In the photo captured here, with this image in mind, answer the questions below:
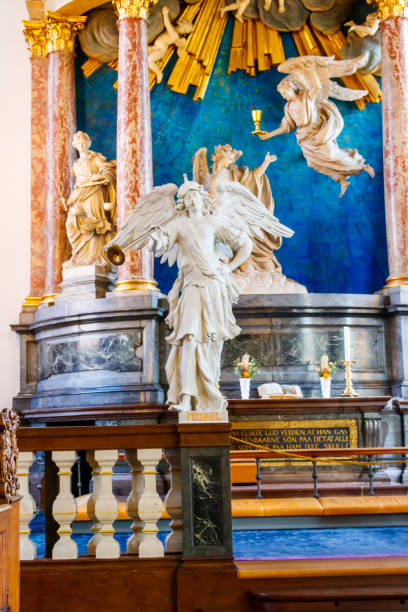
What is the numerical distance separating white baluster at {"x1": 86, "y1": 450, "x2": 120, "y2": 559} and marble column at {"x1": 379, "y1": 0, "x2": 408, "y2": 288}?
824 cm

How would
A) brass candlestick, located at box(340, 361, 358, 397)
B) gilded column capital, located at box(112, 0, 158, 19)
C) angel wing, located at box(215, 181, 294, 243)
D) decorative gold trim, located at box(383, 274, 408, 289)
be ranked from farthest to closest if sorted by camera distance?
gilded column capital, located at box(112, 0, 158, 19)
decorative gold trim, located at box(383, 274, 408, 289)
brass candlestick, located at box(340, 361, 358, 397)
angel wing, located at box(215, 181, 294, 243)

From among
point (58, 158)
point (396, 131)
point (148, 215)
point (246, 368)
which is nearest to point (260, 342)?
point (246, 368)

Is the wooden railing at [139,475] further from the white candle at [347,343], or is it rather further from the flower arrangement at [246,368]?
the flower arrangement at [246,368]

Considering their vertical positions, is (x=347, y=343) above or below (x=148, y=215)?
below

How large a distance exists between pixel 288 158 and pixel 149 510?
10.7 metres

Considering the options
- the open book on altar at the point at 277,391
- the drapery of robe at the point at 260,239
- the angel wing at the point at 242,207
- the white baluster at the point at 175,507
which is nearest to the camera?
the white baluster at the point at 175,507

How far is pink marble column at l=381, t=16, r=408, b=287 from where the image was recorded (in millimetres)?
13555

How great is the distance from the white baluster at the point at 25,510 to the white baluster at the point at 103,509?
1.30 feet

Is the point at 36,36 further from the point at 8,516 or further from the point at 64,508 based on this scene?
the point at 8,516

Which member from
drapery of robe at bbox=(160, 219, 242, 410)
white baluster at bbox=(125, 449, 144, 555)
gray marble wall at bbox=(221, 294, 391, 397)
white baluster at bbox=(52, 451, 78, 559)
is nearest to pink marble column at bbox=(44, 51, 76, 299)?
gray marble wall at bbox=(221, 294, 391, 397)

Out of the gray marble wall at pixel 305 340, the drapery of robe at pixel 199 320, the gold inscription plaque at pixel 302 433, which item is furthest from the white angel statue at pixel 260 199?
the drapery of robe at pixel 199 320

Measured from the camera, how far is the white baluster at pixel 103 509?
607cm

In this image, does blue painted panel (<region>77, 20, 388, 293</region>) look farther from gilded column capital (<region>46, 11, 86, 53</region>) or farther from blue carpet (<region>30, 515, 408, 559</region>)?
blue carpet (<region>30, 515, 408, 559</region>)

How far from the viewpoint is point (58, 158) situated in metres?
14.5
